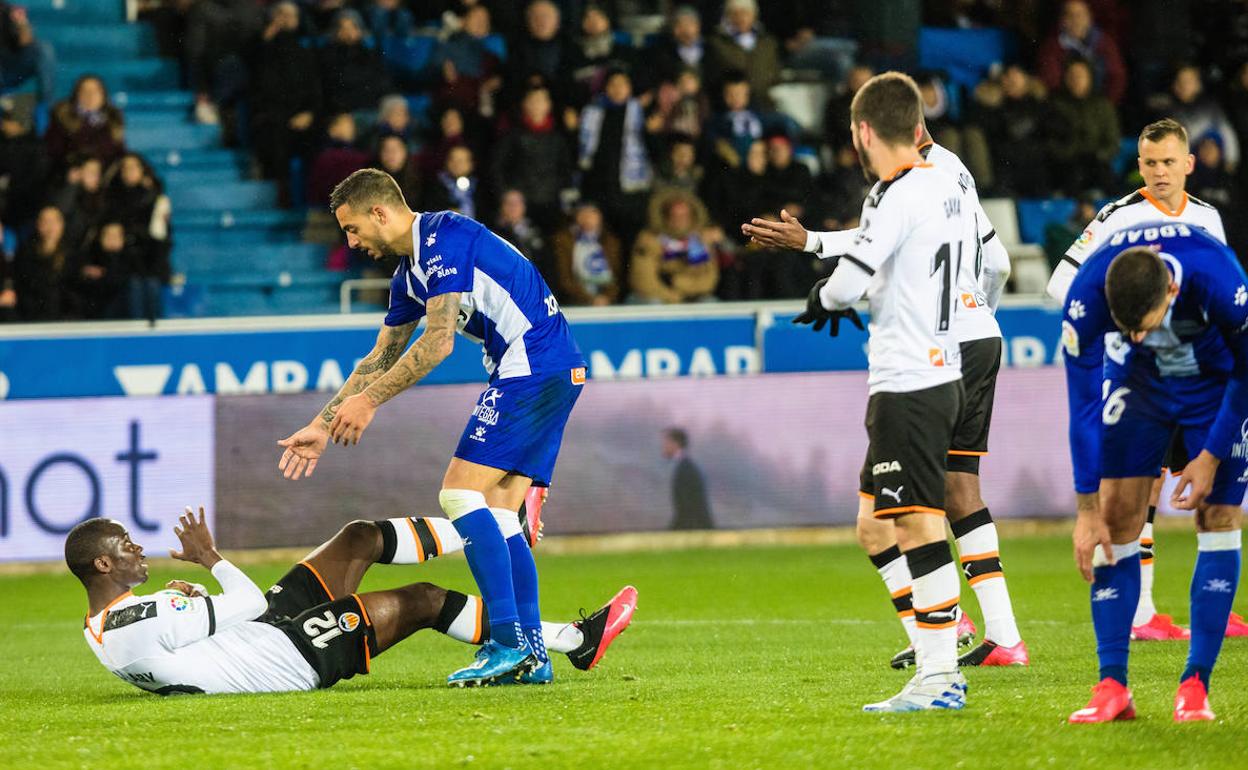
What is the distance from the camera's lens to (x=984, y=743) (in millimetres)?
6031

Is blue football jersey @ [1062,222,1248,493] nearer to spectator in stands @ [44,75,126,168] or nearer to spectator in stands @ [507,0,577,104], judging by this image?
spectator in stands @ [44,75,126,168]

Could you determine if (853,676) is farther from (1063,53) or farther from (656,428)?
(1063,53)

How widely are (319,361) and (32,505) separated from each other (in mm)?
2415

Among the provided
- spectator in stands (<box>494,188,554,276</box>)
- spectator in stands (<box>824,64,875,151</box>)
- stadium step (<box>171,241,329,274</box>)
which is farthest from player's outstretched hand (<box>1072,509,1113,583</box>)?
stadium step (<box>171,241,329,274</box>)

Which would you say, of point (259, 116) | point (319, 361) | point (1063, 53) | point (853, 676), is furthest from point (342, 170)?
point (853, 676)

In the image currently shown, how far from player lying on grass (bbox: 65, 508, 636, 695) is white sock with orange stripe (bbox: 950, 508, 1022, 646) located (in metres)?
1.88

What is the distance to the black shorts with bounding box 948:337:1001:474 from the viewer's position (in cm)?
826

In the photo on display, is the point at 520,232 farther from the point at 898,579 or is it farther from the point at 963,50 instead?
the point at 898,579

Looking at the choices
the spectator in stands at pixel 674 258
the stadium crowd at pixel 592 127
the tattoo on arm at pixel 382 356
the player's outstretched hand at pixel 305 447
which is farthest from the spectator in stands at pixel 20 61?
the player's outstretched hand at pixel 305 447


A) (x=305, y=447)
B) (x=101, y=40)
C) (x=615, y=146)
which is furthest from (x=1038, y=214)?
(x=305, y=447)

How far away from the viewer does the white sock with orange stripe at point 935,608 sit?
670 cm

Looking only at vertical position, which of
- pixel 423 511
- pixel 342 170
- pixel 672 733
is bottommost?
pixel 423 511

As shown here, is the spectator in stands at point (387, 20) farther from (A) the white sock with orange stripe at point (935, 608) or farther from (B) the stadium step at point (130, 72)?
(A) the white sock with orange stripe at point (935, 608)

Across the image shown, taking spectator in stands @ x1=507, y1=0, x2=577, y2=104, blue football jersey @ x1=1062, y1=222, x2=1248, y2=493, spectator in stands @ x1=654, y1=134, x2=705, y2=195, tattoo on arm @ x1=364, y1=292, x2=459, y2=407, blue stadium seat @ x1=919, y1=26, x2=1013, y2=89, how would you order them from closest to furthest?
blue football jersey @ x1=1062, y1=222, x2=1248, y2=493 < tattoo on arm @ x1=364, y1=292, x2=459, y2=407 < spectator in stands @ x1=654, y1=134, x2=705, y2=195 < spectator in stands @ x1=507, y1=0, x2=577, y2=104 < blue stadium seat @ x1=919, y1=26, x2=1013, y2=89
